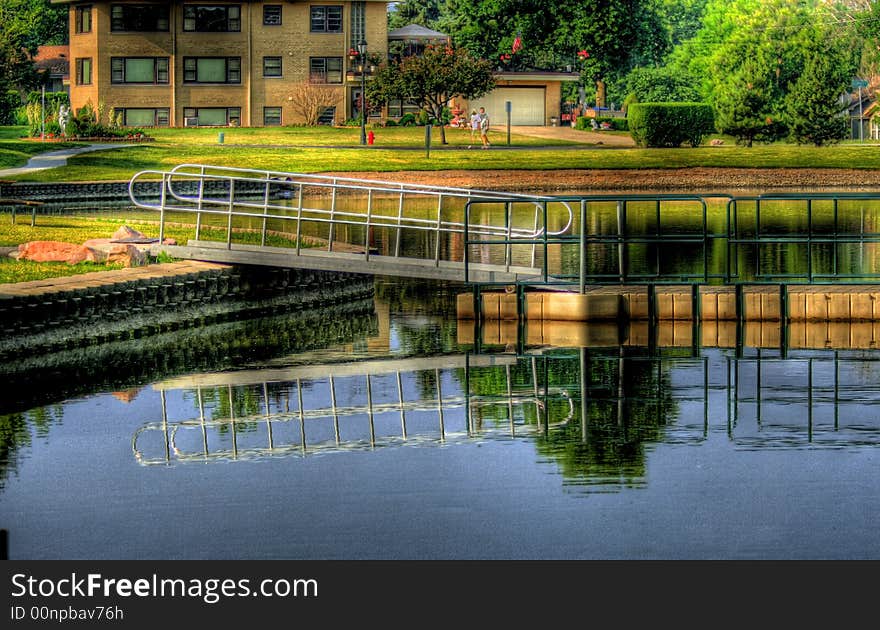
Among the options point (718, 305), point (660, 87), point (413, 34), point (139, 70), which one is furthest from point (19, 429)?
point (660, 87)

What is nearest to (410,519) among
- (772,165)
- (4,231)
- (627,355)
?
(627,355)

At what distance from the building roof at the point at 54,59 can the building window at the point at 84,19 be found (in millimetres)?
22760

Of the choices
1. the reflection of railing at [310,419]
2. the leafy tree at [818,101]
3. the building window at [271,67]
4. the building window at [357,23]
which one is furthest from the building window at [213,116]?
the reflection of railing at [310,419]

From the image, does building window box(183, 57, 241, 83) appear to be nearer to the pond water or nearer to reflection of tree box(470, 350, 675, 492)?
the pond water

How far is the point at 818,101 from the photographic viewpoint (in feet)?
228

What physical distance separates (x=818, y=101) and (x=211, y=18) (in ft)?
101

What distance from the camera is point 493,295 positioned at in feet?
72.7

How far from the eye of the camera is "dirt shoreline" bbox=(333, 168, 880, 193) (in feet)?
188

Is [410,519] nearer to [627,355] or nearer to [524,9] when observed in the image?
[627,355]

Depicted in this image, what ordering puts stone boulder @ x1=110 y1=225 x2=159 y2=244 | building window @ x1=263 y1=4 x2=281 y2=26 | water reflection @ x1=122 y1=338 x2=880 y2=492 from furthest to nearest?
building window @ x1=263 y1=4 x2=281 y2=26 → stone boulder @ x1=110 y1=225 x2=159 y2=244 → water reflection @ x1=122 y1=338 x2=880 y2=492

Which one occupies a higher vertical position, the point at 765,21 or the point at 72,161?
the point at 765,21

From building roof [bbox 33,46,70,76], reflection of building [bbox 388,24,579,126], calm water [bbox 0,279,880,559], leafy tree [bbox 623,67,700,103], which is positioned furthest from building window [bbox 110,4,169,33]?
calm water [bbox 0,279,880,559]

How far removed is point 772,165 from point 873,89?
5056 cm

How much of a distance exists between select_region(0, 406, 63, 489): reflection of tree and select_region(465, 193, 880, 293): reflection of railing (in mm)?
6604
